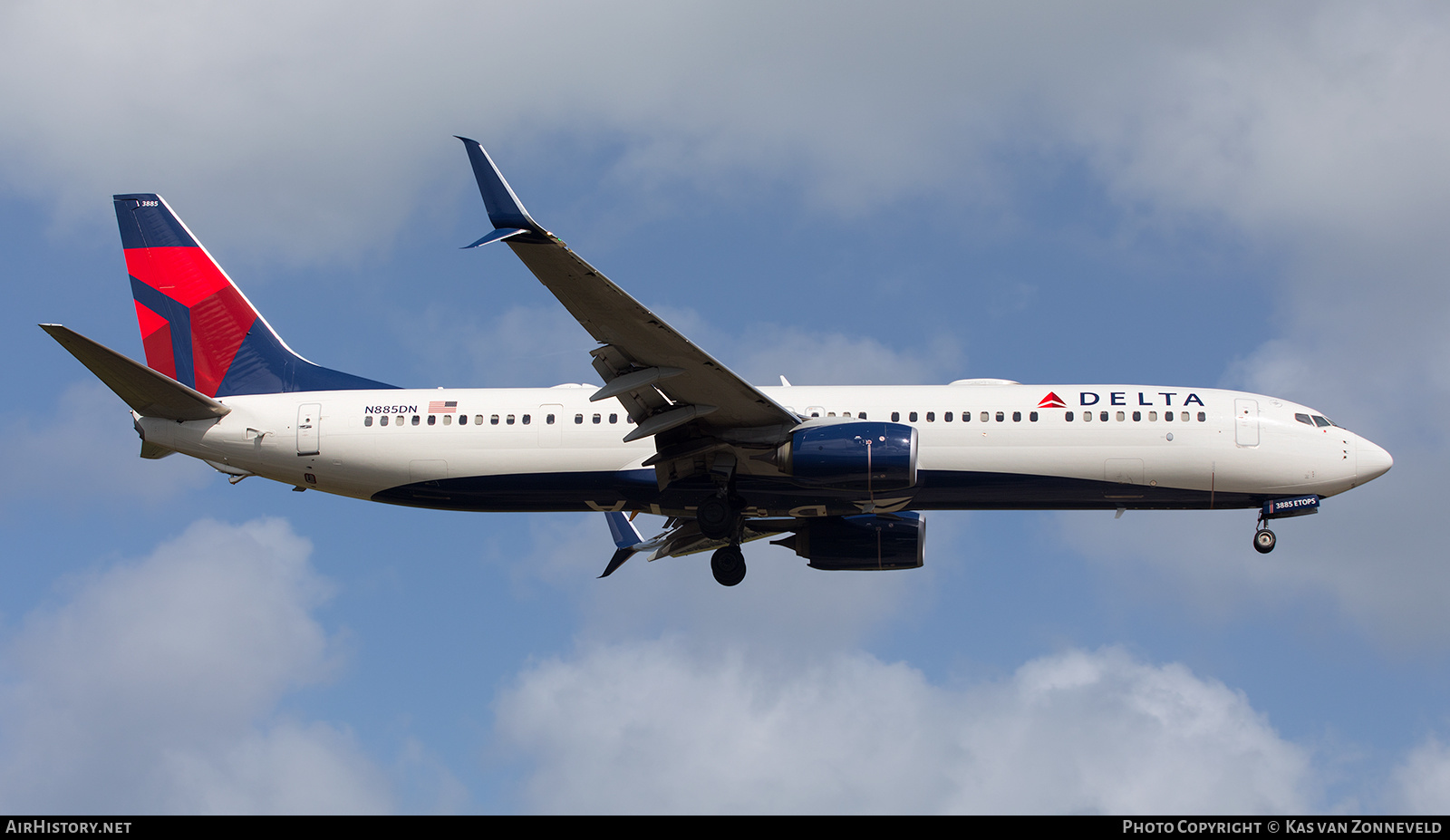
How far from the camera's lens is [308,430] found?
115 feet

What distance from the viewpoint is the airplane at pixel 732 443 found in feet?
103

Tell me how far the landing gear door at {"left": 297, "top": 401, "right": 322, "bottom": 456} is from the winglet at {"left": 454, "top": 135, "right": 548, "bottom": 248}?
12.7m

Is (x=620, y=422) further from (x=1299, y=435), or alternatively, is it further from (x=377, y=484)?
(x=1299, y=435)

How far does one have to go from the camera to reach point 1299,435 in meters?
33.0

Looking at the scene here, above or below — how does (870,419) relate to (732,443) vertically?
above

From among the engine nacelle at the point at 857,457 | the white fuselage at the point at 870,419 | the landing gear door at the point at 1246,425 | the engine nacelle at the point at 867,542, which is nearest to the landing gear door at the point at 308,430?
the white fuselage at the point at 870,419

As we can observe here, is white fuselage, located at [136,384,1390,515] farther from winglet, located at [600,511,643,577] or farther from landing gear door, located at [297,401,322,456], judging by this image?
winglet, located at [600,511,643,577]

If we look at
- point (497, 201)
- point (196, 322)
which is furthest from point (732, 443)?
point (196, 322)

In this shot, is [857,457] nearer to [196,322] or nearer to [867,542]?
[867,542]

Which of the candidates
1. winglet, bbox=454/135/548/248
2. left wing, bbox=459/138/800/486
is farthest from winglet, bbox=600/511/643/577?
winglet, bbox=454/135/548/248

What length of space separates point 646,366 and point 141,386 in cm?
1304

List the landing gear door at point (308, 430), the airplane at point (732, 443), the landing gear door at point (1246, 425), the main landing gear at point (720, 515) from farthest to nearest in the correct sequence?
the landing gear door at point (308, 430) → the main landing gear at point (720, 515) → the landing gear door at point (1246, 425) → the airplane at point (732, 443)

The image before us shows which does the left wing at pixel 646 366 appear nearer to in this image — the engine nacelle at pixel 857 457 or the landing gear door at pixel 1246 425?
the engine nacelle at pixel 857 457

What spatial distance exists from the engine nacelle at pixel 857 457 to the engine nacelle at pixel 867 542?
257 inches
